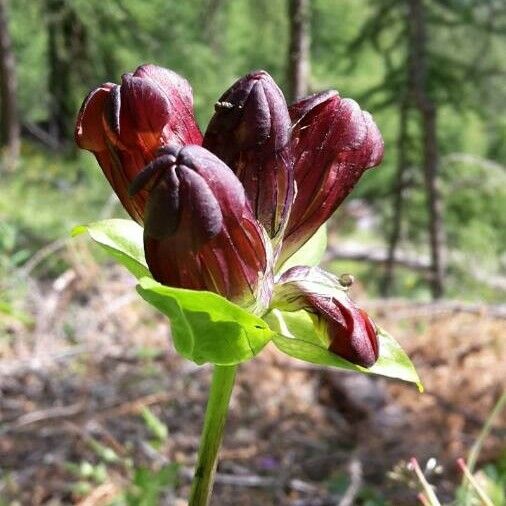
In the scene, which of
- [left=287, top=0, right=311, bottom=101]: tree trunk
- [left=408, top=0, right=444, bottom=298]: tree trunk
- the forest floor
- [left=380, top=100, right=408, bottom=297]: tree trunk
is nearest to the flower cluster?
the forest floor

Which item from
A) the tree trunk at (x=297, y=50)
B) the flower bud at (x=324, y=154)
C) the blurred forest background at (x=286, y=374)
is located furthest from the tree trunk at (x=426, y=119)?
the flower bud at (x=324, y=154)

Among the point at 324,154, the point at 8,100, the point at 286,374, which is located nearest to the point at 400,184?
the point at 286,374

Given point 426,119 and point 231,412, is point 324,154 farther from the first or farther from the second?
point 426,119

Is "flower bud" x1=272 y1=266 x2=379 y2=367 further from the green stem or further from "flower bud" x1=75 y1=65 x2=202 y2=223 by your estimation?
"flower bud" x1=75 y1=65 x2=202 y2=223

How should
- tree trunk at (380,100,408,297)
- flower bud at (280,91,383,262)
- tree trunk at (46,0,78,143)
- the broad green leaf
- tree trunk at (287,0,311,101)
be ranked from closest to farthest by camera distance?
flower bud at (280,91,383,262) → the broad green leaf → tree trunk at (287,0,311,101) → tree trunk at (380,100,408,297) → tree trunk at (46,0,78,143)

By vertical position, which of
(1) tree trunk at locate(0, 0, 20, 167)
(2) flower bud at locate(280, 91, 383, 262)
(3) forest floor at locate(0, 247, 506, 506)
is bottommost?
(1) tree trunk at locate(0, 0, 20, 167)

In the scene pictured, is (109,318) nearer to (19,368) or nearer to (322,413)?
(19,368)

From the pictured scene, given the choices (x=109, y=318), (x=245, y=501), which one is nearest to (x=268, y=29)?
(x=109, y=318)
